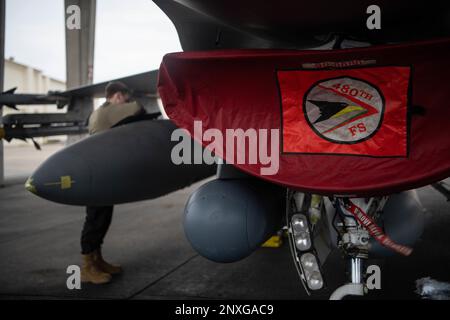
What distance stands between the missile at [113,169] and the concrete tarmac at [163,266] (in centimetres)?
78

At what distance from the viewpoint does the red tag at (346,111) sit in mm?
1856

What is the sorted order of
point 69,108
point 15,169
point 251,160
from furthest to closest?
point 15,169 < point 69,108 < point 251,160

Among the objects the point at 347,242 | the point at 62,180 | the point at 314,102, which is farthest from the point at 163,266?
the point at 314,102

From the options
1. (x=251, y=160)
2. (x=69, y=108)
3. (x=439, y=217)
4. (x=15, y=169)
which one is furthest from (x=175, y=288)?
(x=15, y=169)

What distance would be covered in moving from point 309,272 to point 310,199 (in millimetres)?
529

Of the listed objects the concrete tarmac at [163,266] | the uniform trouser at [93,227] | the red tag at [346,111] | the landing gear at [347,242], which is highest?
the red tag at [346,111]

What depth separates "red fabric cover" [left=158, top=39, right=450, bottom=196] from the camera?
71.6 inches

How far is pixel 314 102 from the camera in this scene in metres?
1.96

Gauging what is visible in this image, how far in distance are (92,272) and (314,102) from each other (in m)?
2.40

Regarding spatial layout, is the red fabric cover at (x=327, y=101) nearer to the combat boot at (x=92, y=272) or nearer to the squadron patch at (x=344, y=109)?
the squadron patch at (x=344, y=109)

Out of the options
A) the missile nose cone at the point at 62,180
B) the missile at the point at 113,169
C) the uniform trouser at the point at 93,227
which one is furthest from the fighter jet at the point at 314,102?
the uniform trouser at the point at 93,227

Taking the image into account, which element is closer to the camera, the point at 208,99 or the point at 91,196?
the point at 208,99

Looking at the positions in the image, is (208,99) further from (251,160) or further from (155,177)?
(155,177)
